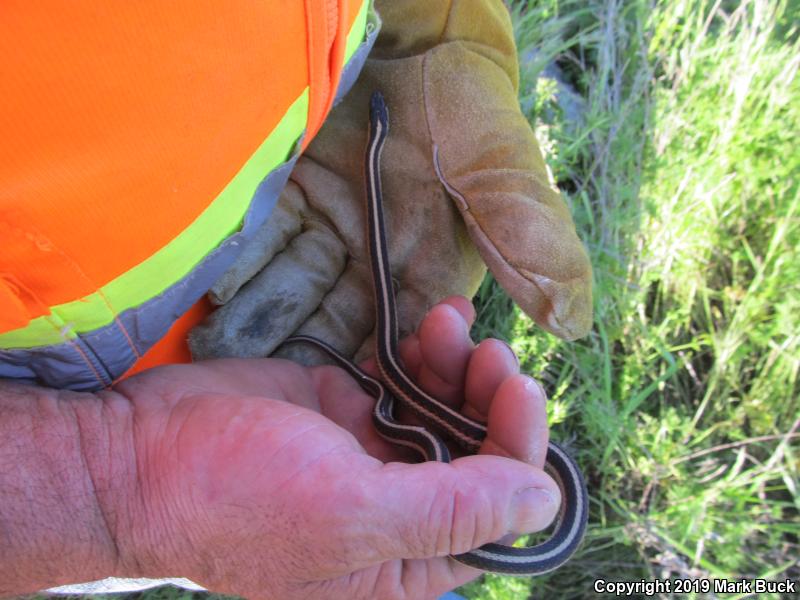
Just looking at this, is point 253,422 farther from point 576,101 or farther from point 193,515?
point 576,101

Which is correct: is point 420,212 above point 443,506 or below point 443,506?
above

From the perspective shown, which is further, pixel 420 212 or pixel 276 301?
pixel 420 212

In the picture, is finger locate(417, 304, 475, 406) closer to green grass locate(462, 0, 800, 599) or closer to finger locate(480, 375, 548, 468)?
finger locate(480, 375, 548, 468)

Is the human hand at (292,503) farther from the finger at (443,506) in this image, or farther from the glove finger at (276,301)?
the glove finger at (276,301)

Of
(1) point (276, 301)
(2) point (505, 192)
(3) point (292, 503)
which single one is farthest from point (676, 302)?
(3) point (292, 503)

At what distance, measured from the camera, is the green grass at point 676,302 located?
2051 millimetres

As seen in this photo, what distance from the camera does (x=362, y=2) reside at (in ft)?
4.17

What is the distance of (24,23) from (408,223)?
45.1 inches

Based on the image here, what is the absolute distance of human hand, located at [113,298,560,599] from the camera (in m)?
0.98

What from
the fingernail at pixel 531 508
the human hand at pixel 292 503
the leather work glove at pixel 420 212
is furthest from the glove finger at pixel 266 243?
the fingernail at pixel 531 508

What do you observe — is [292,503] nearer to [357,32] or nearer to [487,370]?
[487,370]

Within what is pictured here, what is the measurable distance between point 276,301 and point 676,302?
1668 millimetres

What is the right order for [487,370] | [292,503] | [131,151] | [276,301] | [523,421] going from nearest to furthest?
1. [131,151]
2. [292,503]
3. [523,421]
4. [487,370]
5. [276,301]

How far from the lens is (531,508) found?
1.02 meters
